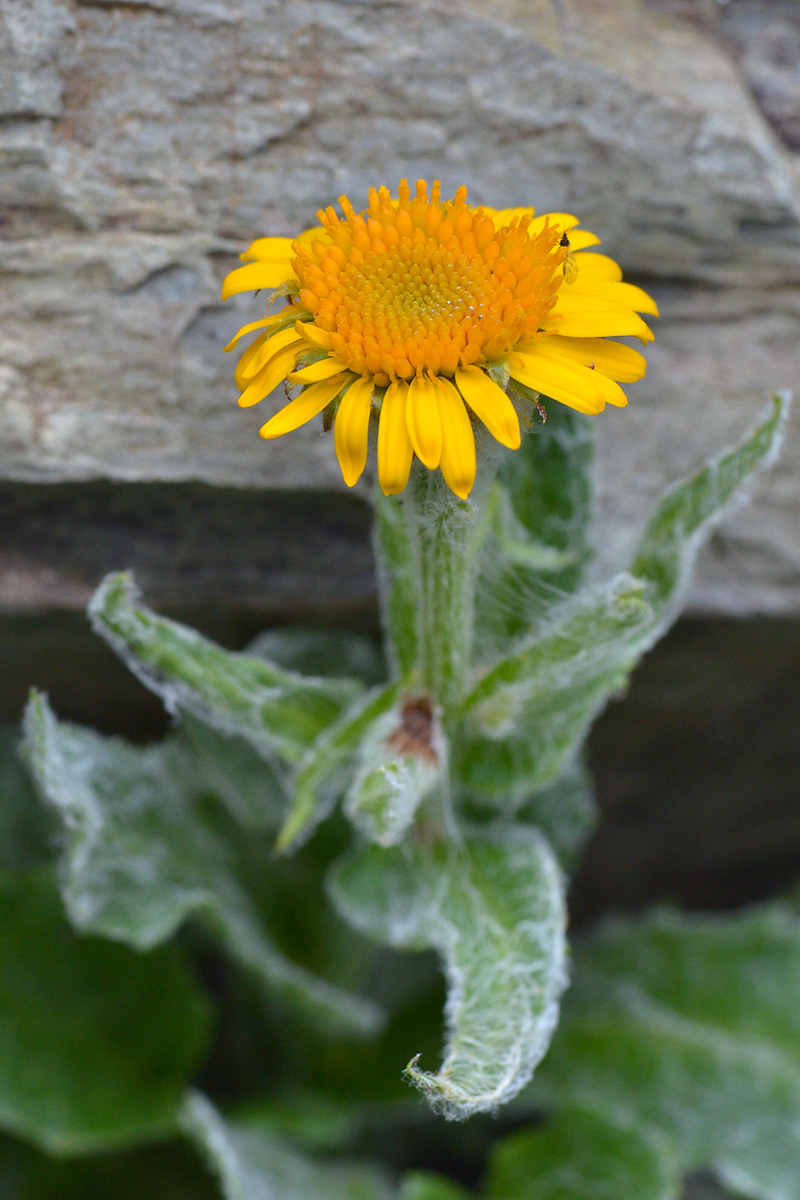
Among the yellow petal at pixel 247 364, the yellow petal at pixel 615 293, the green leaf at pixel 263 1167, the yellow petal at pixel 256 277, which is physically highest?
the yellow petal at pixel 615 293

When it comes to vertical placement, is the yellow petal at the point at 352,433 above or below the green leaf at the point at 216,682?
above

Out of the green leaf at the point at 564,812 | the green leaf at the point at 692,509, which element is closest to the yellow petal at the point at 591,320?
the green leaf at the point at 692,509

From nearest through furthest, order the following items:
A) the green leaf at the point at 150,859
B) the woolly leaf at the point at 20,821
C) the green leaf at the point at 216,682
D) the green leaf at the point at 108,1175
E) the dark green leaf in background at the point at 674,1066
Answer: the green leaf at the point at 216,682 < the green leaf at the point at 150,859 < the dark green leaf in background at the point at 674,1066 < the green leaf at the point at 108,1175 < the woolly leaf at the point at 20,821

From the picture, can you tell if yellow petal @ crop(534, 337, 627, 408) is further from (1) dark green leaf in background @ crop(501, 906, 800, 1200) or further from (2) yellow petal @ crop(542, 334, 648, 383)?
(1) dark green leaf in background @ crop(501, 906, 800, 1200)

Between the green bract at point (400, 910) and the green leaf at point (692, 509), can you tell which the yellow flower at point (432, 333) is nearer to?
the green bract at point (400, 910)

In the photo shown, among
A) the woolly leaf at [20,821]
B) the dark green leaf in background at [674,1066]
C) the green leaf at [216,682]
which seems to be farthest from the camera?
the woolly leaf at [20,821]

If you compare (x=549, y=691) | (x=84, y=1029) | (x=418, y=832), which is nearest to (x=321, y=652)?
(x=418, y=832)
